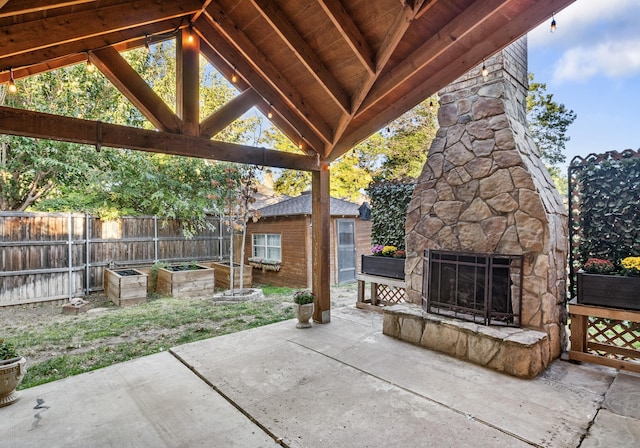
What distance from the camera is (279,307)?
6.24 m

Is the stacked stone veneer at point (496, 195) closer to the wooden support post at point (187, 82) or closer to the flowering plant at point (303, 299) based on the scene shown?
Result: the flowering plant at point (303, 299)

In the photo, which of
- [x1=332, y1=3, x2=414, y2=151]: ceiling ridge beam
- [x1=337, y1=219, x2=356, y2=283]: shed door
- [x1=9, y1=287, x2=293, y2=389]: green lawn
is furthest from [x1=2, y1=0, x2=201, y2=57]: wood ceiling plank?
[x1=337, y1=219, x2=356, y2=283]: shed door

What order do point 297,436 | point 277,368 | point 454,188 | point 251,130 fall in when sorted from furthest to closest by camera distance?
point 251,130 → point 454,188 → point 277,368 → point 297,436

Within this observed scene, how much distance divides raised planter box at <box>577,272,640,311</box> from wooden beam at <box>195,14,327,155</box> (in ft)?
11.5

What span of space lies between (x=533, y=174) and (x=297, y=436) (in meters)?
3.54

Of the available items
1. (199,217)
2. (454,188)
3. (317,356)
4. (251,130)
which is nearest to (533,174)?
(454,188)

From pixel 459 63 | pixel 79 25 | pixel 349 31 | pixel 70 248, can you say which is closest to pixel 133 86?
pixel 79 25

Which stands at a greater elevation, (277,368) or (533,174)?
(533,174)

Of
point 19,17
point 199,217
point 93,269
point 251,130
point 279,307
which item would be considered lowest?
point 279,307

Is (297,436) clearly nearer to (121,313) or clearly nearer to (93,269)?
(121,313)

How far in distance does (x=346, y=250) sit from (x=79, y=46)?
7.32 m

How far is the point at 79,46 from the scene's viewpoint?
9.39 ft

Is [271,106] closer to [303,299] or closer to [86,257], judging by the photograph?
[303,299]

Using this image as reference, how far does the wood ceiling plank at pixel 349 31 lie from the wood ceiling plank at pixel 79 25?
61.9 inches
